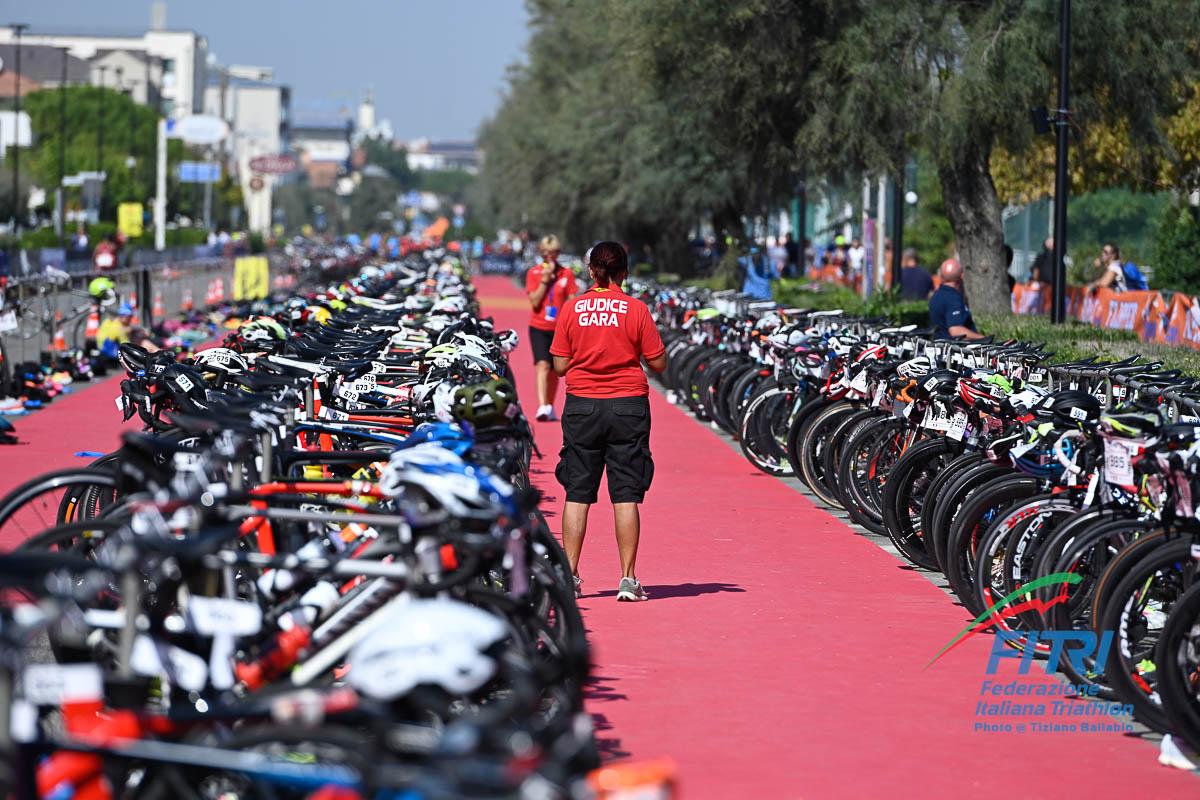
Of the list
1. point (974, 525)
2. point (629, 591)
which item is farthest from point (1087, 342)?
point (629, 591)

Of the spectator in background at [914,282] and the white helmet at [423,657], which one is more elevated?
the spectator in background at [914,282]

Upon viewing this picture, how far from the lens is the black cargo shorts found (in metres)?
8.92

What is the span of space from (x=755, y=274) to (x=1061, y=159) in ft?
35.1

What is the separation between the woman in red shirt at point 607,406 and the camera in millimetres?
8938

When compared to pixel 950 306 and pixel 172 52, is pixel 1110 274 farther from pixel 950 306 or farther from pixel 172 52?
pixel 172 52

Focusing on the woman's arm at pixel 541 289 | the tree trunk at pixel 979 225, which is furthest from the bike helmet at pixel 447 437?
the tree trunk at pixel 979 225

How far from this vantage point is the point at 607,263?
909 centimetres

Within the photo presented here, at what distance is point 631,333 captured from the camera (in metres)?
8.98

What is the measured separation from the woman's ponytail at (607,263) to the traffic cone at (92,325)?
15.5 m

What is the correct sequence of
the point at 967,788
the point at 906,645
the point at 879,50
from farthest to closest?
the point at 879,50 < the point at 906,645 < the point at 967,788

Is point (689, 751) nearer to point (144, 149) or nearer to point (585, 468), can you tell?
point (585, 468)

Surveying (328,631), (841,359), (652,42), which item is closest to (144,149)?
(652,42)

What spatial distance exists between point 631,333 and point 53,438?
8.43 m

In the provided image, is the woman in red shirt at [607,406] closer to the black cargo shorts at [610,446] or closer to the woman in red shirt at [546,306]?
the black cargo shorts at [610,446]
